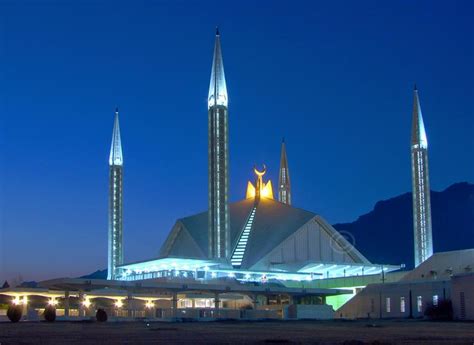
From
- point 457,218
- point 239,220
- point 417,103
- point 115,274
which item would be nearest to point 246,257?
point 239,220

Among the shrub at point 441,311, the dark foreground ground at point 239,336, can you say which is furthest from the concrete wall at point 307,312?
the dark foreground ground at point 239,336

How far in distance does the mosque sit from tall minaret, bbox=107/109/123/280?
0.09 metres

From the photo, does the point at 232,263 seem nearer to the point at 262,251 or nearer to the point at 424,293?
the point at 262,251

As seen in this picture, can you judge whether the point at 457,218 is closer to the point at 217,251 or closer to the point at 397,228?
the point at 397,228

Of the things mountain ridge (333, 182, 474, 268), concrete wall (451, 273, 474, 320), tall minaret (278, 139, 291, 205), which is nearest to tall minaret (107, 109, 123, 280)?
tall minaret (278, 139, 291, 205)

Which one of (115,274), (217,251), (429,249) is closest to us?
(217,251)

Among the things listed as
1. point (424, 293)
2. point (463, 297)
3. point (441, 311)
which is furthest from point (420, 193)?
point (463, 297)

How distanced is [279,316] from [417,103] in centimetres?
3268

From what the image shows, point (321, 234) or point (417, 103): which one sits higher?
point (417, 103)

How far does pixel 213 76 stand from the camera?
208 ft

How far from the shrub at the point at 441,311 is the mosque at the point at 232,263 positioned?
666 cm

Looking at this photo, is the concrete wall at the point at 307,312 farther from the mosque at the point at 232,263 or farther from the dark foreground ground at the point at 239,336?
the dark foreground ground at the point at 239,336

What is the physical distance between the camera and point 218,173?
6078 cm

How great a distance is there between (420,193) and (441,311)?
30216 millimetres
